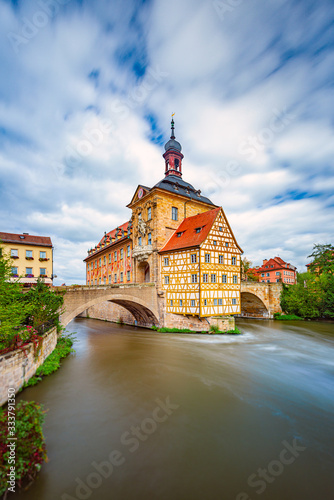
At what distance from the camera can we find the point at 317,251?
3547 cm

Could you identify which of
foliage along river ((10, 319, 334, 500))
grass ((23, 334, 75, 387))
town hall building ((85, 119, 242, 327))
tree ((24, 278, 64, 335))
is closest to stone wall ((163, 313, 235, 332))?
town hall building ((85, 119, 242, 327))

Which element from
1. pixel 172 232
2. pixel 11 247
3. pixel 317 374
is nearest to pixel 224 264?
pixel 172 232

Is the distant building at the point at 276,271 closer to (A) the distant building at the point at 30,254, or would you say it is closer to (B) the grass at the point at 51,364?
(A) the distant building at the point at 30,254

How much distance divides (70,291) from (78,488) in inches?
551

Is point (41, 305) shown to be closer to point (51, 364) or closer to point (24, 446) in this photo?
point (51, 364)

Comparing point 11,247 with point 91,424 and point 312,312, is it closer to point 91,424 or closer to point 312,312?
point 91,424

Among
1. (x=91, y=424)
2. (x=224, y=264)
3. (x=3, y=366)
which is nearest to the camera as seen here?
(x=91, y=424)

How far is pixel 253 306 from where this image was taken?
111 ft

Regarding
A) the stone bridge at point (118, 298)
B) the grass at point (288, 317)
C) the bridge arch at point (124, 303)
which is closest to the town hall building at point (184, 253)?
the stone bridge at point (118, 298)

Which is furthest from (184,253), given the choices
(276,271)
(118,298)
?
(276,271)

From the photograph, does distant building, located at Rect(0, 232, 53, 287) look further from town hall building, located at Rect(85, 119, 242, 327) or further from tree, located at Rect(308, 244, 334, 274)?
tree, located at Rect(308, 244, 334, 274)

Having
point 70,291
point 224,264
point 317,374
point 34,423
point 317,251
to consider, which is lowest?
point 317,374

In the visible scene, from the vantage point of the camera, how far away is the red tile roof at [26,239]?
2848 cm

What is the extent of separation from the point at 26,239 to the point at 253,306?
31493mm
